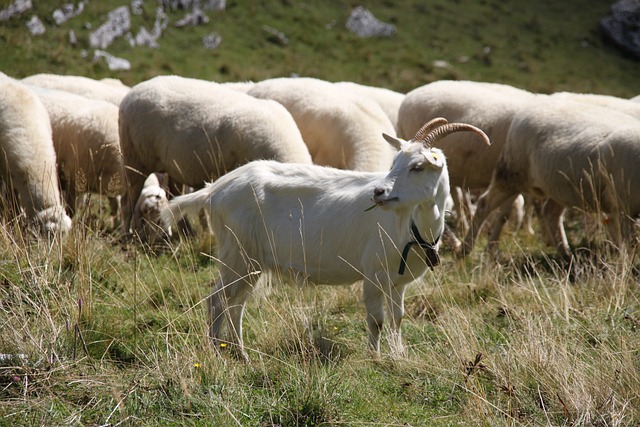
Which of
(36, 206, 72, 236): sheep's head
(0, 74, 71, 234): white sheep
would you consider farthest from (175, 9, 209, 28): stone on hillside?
(36, 206, 72, 236): sheep's head

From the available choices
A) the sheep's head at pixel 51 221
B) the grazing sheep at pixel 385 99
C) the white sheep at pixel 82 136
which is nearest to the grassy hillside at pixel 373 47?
the grazing sheep at pixel 385 99

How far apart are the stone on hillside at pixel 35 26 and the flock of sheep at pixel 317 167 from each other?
9.74 meters

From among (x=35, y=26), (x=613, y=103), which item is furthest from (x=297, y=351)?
(x=35, y=26)

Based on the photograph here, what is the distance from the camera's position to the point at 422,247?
4.49m

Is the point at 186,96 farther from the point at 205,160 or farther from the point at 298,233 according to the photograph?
the point at 298,233

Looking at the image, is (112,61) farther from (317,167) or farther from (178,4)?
(317,167)

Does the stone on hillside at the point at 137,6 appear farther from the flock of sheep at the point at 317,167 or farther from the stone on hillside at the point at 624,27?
the stone on hillside at the point at 624,27

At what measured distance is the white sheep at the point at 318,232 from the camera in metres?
4.55

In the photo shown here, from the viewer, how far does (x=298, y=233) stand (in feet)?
15.9

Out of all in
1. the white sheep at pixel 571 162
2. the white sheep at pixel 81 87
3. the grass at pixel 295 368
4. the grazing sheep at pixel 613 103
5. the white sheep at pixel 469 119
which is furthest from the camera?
the white sheep at pixel 81 87

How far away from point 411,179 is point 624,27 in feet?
92.5

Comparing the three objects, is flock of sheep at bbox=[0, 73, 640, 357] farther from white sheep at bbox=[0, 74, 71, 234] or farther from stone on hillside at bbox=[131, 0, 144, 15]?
stone on hillside at bbox=[131, 0, 144, 15]

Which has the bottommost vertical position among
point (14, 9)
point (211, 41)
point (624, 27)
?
point (624, 27)

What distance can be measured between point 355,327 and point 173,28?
1940cm
